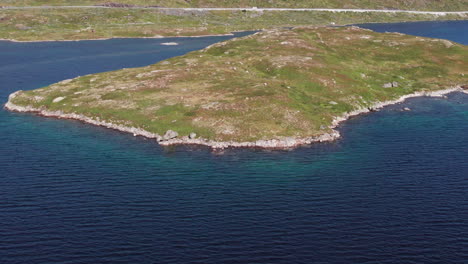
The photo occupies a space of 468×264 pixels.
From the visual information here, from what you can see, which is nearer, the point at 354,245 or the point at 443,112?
the point at 354,245

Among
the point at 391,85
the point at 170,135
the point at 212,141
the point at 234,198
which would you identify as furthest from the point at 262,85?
the point at 234,198

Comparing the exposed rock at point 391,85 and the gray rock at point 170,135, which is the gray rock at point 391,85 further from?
the gray rock at point 170,135

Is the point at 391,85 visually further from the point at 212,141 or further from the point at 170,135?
the point at 170,135

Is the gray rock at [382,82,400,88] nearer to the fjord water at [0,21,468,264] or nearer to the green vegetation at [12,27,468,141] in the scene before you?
the green vegetation at [12,27,468,141]

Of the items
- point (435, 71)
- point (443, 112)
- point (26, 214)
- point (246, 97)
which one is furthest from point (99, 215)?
point (435, 71)

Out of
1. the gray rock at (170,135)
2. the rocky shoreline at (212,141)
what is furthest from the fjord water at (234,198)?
the gray rock at (170,135)

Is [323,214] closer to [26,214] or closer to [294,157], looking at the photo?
[294,157]

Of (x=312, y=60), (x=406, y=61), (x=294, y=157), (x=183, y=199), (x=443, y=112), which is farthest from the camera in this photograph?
(x=406, y=61)
